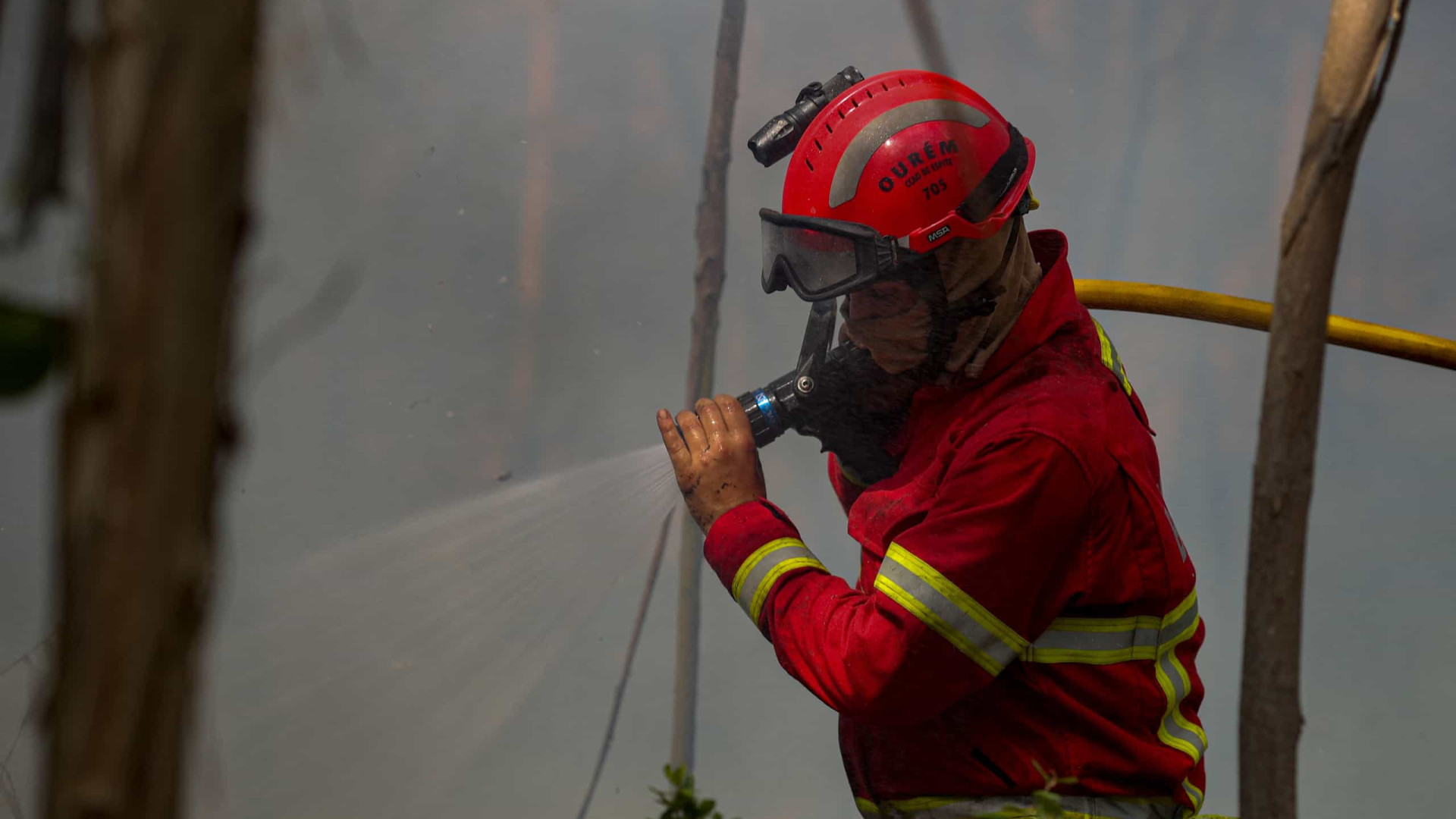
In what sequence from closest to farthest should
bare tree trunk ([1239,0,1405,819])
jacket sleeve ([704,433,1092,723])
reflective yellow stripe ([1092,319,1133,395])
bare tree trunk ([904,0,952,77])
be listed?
1. bare tree trunk ([1239,0,1405,819])
2. bare tree trunk ([904,0,952,77])
3. jacket sleeve ([704,433,1092,723])
4. reflective yellow stripe ([1092,319,1133,395])

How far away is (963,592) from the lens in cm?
125

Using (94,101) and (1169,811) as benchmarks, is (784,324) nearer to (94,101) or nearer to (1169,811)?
(1169,811)

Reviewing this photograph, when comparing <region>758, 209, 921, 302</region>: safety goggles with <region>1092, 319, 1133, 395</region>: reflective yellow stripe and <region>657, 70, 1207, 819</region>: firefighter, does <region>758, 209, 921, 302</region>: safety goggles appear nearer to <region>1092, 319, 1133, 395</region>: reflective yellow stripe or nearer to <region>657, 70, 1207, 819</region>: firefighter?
<region>657, 70, 1207, 819</region>: firefighter

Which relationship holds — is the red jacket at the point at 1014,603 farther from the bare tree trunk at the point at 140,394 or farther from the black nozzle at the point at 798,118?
the bare tree trunk at the point at 140,394

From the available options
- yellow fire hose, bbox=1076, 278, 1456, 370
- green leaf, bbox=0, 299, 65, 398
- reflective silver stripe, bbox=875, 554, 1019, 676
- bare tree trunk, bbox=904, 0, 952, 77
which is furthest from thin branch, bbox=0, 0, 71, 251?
yellow fire hose, bbox=1076, 278, 1456, 370

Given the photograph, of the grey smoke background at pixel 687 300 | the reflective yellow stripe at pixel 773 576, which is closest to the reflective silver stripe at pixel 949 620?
the reflective yellow stripe at pixel 773 576

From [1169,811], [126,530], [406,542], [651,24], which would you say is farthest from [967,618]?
[651,24]

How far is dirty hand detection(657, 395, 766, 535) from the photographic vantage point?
1.57 m

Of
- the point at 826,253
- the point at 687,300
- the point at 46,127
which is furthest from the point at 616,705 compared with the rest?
the point at 46,127

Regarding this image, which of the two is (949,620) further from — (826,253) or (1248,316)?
(1248,316)

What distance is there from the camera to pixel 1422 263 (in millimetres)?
3299

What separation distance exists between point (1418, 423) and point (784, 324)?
2058 millimetres

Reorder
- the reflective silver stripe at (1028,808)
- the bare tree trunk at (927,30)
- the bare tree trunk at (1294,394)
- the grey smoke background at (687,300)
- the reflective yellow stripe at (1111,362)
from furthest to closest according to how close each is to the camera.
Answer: the grey smoke background at (687,300) < the reflective yellow stripe at (1111,362) < the reflective silver stripe at (1028,808) < the bare tree trunk at (927,30) < the bare tree trunk at (1294,394)

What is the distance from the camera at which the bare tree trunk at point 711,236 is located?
10.6ft
